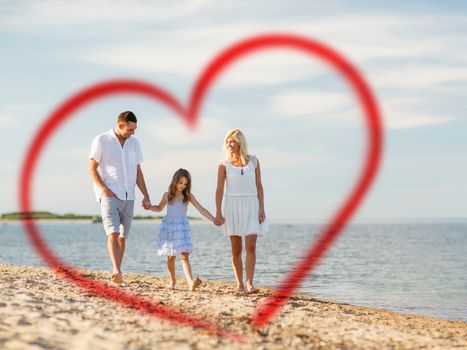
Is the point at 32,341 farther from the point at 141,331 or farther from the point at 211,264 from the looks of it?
the point at 211,264

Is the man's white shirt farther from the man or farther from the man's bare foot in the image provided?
the man's bare foot

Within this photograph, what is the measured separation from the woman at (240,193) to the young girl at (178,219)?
0.49 metres

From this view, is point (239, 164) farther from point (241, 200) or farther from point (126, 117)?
point (126, 117)

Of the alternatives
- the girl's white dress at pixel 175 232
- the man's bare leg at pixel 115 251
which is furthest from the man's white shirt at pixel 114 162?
the girl's white dress at pixel 175 232

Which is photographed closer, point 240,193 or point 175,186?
point 240,193

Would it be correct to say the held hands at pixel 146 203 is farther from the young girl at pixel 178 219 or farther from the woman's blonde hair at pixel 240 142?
the woman's blonde hair at pixel 240 142

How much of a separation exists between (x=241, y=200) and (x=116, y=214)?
62.3 inches

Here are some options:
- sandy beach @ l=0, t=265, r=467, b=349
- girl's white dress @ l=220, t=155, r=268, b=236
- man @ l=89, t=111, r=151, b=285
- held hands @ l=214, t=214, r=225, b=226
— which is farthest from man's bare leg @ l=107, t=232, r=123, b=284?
girl's white dress @ l=220, t=155, r=268, b=236

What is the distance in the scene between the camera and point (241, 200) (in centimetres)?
942

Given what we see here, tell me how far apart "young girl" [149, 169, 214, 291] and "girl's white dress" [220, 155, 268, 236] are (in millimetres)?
510

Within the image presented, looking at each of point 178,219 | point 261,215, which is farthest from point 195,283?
point 261,215

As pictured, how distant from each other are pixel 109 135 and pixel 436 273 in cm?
1522

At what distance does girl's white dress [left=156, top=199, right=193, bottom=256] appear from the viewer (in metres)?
9.80

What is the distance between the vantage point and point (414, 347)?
7.16 m
